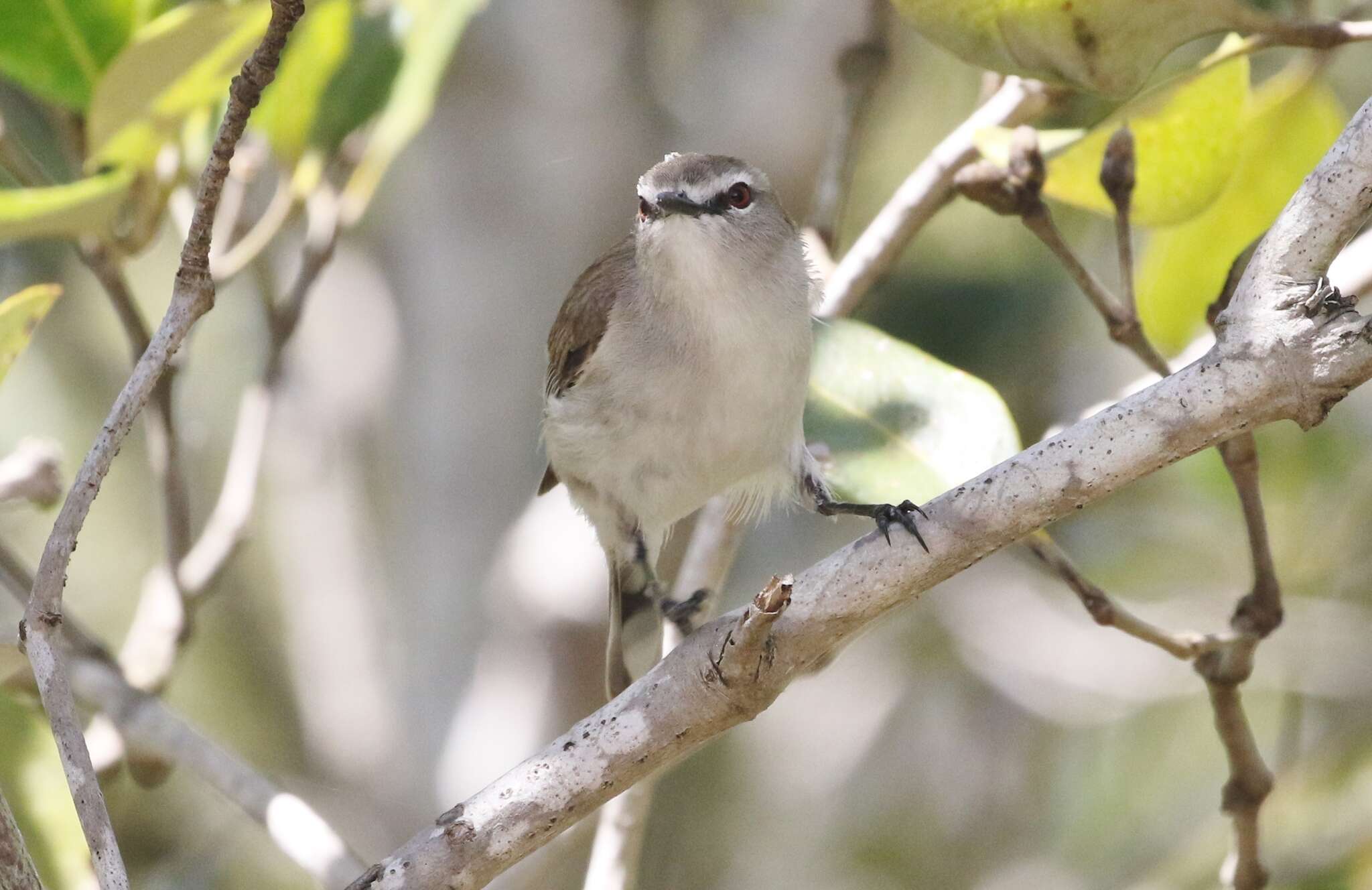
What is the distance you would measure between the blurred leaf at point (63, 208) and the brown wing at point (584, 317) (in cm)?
78

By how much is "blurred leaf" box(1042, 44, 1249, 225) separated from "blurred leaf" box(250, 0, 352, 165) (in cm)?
133

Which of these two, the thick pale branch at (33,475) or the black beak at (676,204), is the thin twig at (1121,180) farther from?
the thick pale branch at (33,475)

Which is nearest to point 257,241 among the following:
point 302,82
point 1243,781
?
point 302,82

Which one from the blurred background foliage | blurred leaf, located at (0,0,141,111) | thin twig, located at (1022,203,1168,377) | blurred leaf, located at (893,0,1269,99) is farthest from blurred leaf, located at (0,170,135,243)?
thin twig, located at (1022,203,1168,377)

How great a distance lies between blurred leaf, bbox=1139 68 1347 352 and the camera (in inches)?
87.7

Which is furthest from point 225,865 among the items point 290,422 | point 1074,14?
point 1074,14

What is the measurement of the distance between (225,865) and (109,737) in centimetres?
203

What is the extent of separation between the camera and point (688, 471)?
89.8 inches

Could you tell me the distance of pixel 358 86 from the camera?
2.60 metres

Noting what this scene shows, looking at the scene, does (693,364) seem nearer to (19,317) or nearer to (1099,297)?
(1099,297)

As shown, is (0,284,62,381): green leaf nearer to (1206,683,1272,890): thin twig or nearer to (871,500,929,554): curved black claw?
(871,500,929,554): curved black claw

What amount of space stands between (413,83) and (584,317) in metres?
0.60

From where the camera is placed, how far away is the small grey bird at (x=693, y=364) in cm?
221

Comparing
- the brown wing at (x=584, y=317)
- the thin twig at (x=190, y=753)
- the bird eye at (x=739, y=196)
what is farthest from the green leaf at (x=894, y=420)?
the thin twig at (x=190, y=753)
